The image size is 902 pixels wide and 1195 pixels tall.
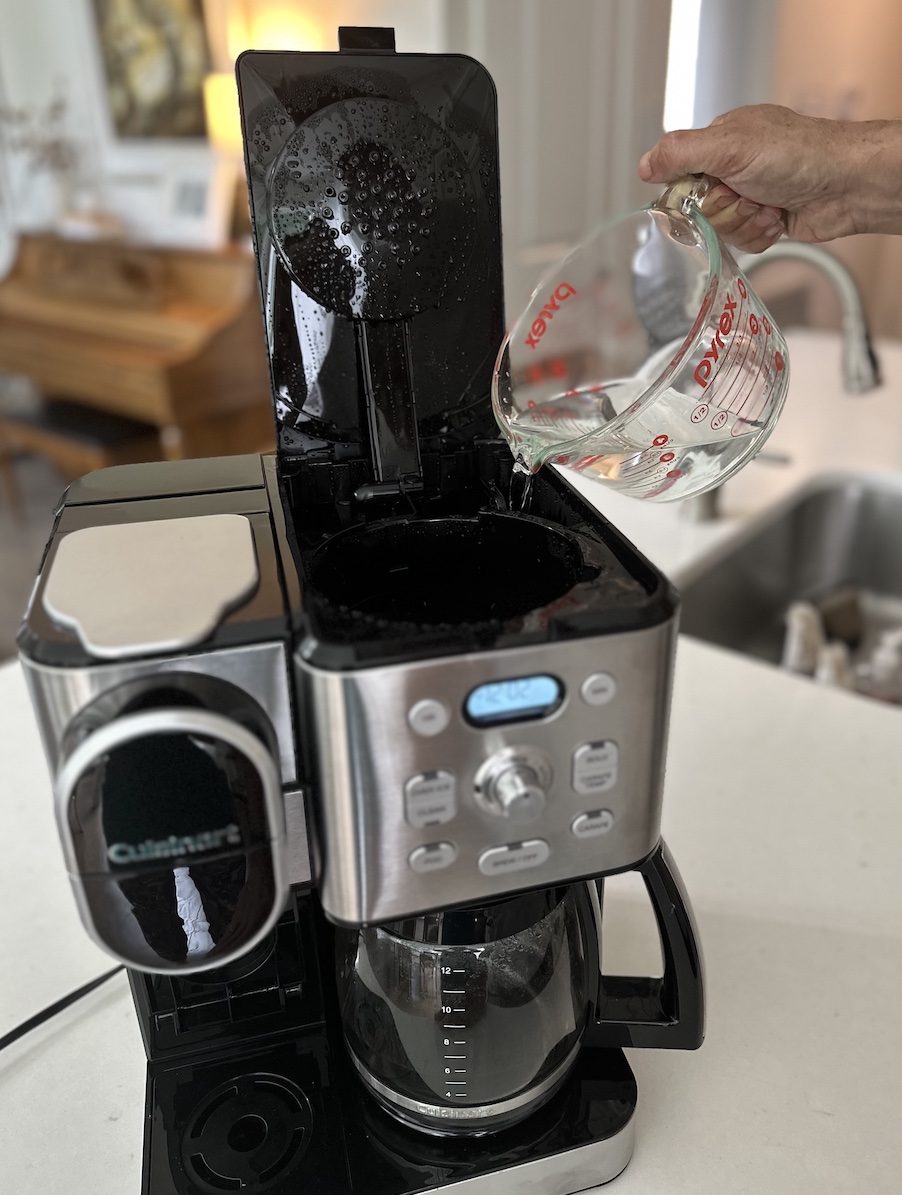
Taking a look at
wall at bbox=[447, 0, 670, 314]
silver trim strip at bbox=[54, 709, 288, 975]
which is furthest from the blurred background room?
silver trim strip at bbox=[54, 709, 288, 975]

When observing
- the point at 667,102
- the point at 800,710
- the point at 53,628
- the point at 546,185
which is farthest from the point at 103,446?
the point at 53,628

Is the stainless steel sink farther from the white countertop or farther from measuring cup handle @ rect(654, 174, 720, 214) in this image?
measuring cup handle @ rect(654, 174, 720, 214)

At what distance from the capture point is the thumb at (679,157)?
23.2 inches

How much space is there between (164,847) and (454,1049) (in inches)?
9.1

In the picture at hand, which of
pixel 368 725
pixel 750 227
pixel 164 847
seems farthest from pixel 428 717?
pixel 750 227

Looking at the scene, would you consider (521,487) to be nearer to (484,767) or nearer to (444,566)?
(444,566)

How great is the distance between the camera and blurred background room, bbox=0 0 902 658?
2.50 meters

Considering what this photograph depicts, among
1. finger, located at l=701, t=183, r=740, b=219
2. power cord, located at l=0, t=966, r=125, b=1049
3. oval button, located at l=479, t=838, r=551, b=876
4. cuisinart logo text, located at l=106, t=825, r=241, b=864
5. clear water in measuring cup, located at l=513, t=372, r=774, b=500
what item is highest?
finger, located at l=701, t=183, r=740, b=219

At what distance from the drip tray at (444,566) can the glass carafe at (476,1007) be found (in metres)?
0.17

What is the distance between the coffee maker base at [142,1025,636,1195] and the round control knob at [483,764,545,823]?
0.78 ft

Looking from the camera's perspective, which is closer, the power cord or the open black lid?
the open black lid

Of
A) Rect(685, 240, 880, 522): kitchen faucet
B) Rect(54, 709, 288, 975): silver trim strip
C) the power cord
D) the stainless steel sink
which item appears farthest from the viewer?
the stainless steel sink

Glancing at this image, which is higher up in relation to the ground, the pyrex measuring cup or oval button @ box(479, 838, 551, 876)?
the pyrex measuring cup

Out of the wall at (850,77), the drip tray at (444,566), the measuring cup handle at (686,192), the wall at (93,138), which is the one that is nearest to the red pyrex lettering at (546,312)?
the measuring cup handle at (686,192)
